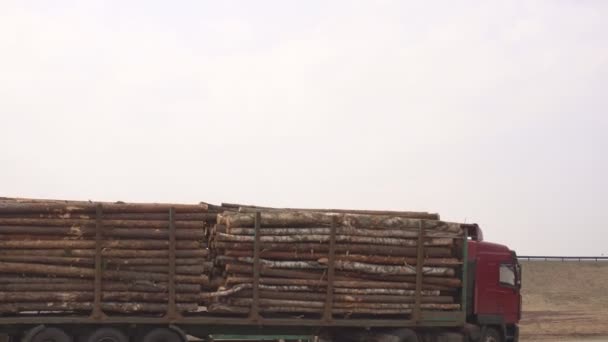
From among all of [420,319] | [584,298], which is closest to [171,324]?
[420,319]

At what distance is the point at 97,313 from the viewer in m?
A: 18.7

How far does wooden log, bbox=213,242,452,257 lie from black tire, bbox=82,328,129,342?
9.03 ft

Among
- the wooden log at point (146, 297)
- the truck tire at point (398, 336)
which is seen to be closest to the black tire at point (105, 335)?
the wooden log at point (146, 297)

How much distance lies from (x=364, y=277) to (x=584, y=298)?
33169 mm

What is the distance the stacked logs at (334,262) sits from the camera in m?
19.8

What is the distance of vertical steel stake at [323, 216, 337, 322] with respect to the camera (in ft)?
66.8

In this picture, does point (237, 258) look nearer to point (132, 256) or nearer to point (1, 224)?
point (132, 256)

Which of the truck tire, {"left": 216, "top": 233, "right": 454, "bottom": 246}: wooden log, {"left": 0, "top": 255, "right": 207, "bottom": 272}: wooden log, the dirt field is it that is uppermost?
{"left": 216, "top": 233, "right": 454, "bottom": 246}: wooden log

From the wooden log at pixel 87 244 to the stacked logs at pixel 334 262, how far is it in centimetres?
90

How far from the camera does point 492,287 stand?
2270 cm

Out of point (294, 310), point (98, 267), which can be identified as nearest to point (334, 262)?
point (294, 310)

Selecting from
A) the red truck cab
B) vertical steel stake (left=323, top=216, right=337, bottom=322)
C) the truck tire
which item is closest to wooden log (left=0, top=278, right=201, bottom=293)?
vertical steel stake (left=323, top=216, right=337, bottom=322)

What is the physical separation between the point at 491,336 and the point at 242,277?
6854 millimetres

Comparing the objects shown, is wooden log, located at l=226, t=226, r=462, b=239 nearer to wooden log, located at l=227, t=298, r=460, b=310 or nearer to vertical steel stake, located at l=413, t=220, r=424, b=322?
vertical steel stake, located at l=413, t=220, r=424, b=322
